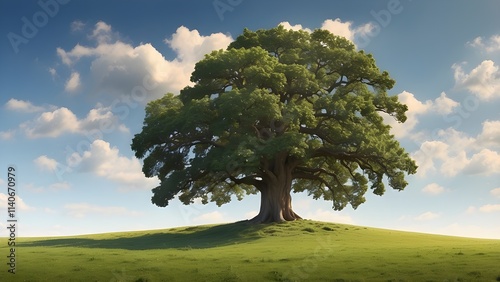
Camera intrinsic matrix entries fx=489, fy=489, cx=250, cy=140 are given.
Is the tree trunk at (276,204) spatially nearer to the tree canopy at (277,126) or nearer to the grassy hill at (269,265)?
the tree canopy at (277,126)

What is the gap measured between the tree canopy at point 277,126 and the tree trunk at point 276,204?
0.10 metres

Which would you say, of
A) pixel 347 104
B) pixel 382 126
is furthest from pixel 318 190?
pixel 347 104

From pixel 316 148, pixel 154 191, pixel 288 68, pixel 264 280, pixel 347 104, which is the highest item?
pixel 288 68

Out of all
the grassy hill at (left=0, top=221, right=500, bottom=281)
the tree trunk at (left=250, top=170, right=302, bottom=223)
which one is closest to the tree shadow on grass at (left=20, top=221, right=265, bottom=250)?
the tree trunk at (left=250, top=170, right=302, bottom=223)

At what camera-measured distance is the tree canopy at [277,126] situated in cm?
4469

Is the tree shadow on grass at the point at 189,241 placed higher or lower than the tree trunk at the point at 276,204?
lower

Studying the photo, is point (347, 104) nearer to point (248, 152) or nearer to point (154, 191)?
point (248, 152)

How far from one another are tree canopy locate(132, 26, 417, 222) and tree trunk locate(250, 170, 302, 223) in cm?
10

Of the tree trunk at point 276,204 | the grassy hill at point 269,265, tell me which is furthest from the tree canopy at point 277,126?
the grassy hill at point 269,265

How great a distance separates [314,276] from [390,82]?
37348mm

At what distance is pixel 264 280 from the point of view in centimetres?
2114

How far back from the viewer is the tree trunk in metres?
49.2

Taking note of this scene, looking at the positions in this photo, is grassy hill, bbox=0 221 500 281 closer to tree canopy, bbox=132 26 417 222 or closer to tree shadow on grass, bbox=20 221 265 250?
tree shadow on grass, bbox=20 221 265 250

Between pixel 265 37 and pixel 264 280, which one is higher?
pixel 265 37
